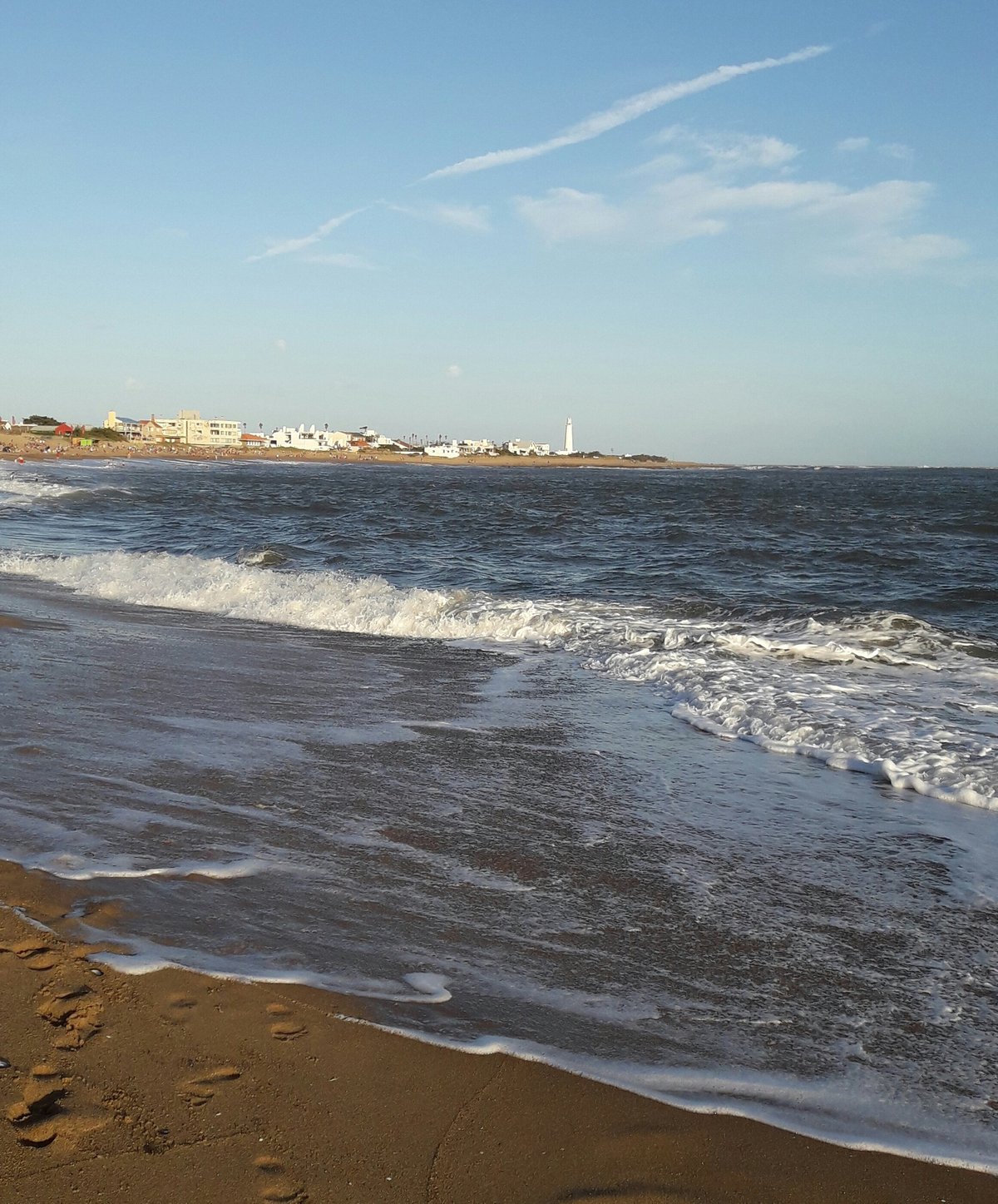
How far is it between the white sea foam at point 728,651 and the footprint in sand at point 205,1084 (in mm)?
4658

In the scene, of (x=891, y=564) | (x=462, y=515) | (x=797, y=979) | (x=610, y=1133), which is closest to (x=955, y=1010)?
(x=797, y=979)

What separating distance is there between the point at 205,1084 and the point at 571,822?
8.76 feet

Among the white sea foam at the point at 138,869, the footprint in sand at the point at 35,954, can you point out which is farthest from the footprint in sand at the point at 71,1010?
the white sea foam at the point at 138,869

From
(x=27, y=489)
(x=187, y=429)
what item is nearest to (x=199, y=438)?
(x=187, y=429)

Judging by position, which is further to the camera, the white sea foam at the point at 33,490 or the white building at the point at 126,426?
the white building at the point at 126,426

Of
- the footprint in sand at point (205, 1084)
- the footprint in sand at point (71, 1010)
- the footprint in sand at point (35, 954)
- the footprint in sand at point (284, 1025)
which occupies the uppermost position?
the footprint in sand at point (35, 954)

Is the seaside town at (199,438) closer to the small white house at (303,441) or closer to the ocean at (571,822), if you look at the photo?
the small white house at (303,441)

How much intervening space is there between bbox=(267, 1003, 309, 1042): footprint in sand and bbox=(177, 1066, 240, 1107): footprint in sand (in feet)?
0.66

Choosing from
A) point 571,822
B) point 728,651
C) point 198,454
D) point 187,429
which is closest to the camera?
point 571,822

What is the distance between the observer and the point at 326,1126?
7.82 feet

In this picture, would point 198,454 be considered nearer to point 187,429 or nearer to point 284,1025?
point 187,429

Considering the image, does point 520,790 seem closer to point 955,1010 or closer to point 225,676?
point 955,1010

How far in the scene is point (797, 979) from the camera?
3.32 meters

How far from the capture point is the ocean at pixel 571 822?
297cm
